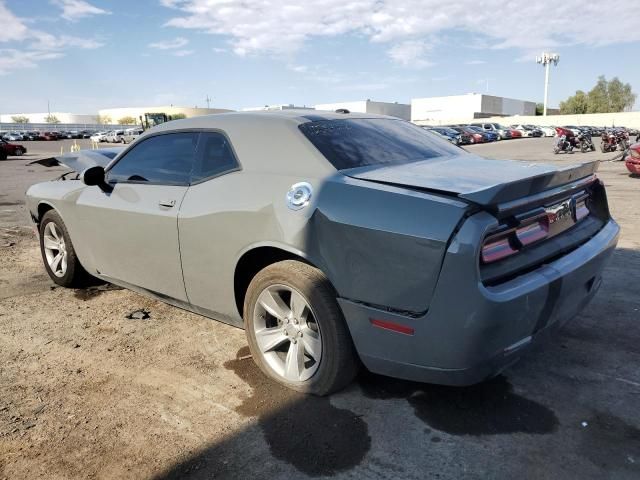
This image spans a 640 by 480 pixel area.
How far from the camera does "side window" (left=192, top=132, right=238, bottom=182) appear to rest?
10.7ft

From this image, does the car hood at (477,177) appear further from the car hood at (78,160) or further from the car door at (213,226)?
the car hood at (78,160)

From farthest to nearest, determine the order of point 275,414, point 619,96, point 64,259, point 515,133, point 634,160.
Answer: point 619,96
point 515,133
point 634,160
point 64,259
point 275,414

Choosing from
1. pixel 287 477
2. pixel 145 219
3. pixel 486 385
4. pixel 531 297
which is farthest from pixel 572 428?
pixel 145 219

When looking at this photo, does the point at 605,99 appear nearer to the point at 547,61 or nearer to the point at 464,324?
the point at 547,61

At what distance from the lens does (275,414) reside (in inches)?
109

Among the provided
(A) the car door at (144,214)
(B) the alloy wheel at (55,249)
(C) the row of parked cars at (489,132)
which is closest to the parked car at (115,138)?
(C) the row of parked cars at (489,132)

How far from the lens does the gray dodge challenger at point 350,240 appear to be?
231 centimetres

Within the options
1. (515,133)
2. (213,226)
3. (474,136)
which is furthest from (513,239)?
(515,133)

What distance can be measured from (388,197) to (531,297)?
Answer: 801mm

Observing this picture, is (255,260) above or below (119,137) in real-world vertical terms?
below

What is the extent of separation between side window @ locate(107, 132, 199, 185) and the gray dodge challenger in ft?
0.05

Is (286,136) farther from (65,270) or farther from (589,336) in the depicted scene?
(65,270)

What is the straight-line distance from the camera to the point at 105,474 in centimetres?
233

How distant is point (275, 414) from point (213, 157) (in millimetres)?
1646
